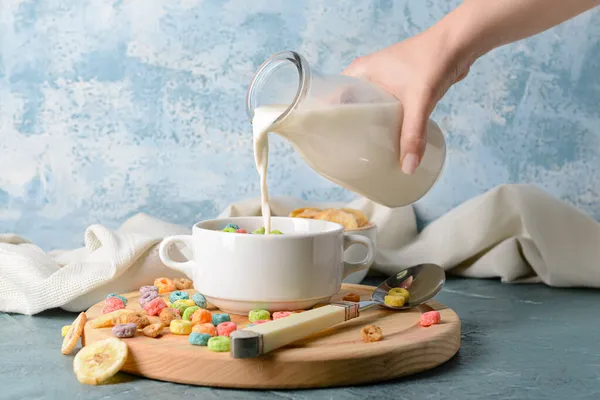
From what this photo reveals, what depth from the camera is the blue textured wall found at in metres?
1.67

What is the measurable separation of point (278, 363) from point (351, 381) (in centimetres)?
8

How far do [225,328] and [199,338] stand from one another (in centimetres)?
4

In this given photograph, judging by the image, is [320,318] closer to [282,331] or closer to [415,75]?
[282,331]

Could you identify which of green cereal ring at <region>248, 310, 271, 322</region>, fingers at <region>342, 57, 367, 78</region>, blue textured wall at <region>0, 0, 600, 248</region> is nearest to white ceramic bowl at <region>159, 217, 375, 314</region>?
green cereal ring at <region>248, 310, 271, 322</region>

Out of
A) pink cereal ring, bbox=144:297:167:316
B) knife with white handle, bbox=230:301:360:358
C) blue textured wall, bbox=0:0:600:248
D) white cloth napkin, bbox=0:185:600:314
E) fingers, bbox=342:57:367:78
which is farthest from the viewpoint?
blue textured wall, bbox=0:0:600:248

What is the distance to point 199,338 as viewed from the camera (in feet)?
2.73

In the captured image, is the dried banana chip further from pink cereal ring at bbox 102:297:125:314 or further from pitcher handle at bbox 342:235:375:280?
pitcher handle at bbox 342:235:375:280

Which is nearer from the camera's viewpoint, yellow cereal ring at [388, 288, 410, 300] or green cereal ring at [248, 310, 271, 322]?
green cereal ring at [248, 310, 271, 322]

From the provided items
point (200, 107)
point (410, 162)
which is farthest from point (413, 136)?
point (200, 107)

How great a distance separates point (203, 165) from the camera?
1.73 metres

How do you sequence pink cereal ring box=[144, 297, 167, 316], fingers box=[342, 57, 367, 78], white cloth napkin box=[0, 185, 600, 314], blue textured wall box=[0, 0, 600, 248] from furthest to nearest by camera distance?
blue textured wall box=[0, 0, 600, 248] → white cloth napkin box=[0, 185, 600, 314] → fingers box=[342, 57, 367, 78] → pink cereal ring box=[144, 297, 167, 316]

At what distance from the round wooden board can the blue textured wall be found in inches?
34.0

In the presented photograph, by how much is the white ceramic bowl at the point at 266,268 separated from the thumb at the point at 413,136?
12 cm

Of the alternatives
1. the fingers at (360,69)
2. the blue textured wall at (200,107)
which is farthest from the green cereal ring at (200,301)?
the blue textured wall at (200,107)
